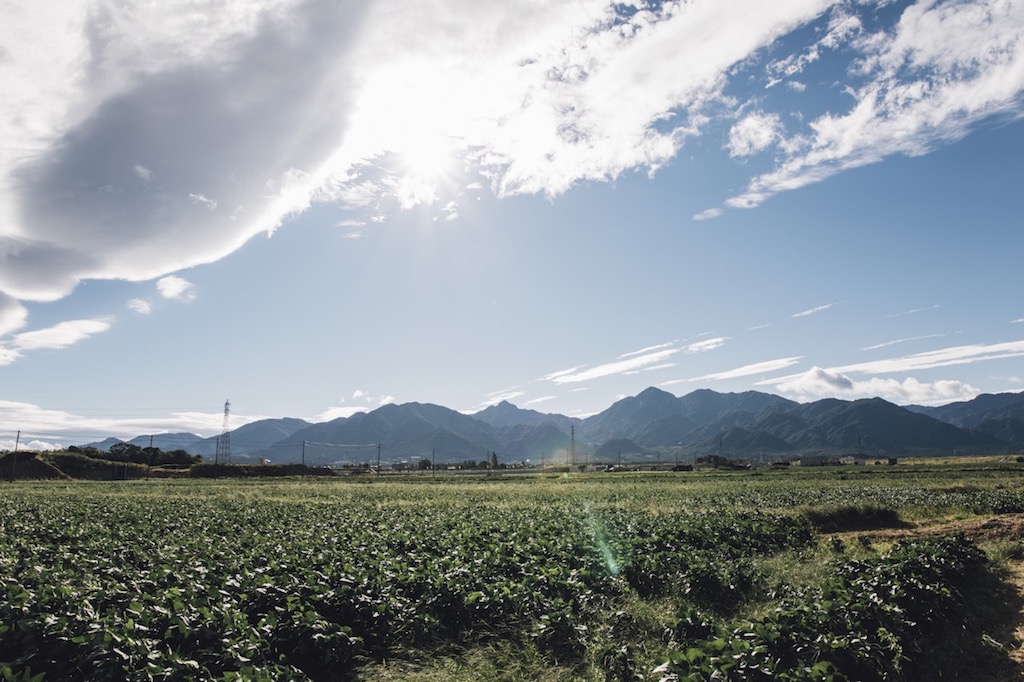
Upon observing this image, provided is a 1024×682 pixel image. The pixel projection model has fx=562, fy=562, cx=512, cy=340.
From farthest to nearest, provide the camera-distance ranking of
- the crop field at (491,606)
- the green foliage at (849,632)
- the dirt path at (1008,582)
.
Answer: the dirt path at (1008,582) → the green foliage at (849,632) → the crop field at (491,606)

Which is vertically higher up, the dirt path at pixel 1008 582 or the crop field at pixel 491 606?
the crop field at pixel 491 606

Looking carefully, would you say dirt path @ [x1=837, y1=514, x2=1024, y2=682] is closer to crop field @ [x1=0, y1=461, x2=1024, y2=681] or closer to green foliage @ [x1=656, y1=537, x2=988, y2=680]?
crop field @ [x1=0, y1=461, x2=1024, y2=681]

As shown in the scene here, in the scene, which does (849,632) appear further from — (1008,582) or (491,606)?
(1008,582)

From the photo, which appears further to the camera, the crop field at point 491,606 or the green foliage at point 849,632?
the green foliage at point 849,632

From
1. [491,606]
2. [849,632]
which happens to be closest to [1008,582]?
[849,632]

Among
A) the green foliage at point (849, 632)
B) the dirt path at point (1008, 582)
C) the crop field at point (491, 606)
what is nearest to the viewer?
the crop field at point (491, 606)

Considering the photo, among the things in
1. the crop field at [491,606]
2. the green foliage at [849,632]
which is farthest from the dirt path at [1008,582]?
the green foliage at [849,632]

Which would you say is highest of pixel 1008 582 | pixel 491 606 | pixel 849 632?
pixel 849 632

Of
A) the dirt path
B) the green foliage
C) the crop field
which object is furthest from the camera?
the dirt path

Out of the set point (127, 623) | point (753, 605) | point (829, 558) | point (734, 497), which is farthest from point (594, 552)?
point (734, 497)

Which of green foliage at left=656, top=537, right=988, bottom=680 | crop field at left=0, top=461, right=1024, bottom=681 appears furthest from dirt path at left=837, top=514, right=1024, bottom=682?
green foliage at left=656, top=537, right=988, bottom=680

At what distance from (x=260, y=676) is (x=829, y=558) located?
19.6m

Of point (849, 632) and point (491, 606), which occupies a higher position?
point (849, 632)

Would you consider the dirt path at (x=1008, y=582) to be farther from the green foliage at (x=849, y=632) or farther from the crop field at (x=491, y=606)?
the green foliage at (x=849, y=632)
